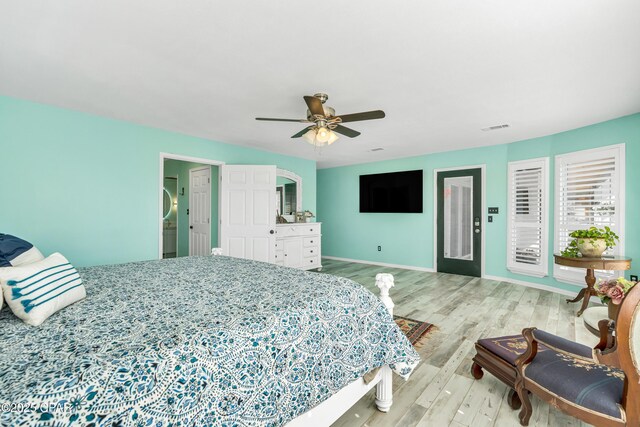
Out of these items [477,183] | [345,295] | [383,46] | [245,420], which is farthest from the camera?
[477,183]

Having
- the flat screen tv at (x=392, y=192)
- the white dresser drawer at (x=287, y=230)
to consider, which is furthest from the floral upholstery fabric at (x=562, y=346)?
the flat screen tv at (x=392, y=192)

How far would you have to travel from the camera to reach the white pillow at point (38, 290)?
4.15 ft

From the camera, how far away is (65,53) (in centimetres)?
221

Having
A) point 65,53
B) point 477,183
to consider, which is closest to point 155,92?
point 65,53

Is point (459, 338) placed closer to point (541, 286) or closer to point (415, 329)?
point (415, 329)

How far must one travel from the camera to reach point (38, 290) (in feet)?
4.37

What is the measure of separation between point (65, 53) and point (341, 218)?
5973 mm

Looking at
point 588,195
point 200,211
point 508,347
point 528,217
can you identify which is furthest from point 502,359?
point 200,211

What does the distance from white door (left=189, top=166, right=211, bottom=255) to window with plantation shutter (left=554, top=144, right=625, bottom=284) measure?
18.6 ft

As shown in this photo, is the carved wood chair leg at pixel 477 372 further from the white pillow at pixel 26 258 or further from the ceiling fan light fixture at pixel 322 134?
the white pillow at pixel 26 258

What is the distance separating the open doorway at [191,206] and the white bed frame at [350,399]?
3540 mm

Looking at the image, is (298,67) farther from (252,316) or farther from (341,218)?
(341,218)

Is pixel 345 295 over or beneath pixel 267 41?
beneath

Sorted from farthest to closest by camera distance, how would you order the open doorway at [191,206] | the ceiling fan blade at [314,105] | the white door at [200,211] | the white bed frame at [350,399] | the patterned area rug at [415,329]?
the white door at [200,211], the open doorway at [191,206], the patterned area rug at [415,329], the ceiling fan blade at [314,105], the white bed frame at [350,399]
